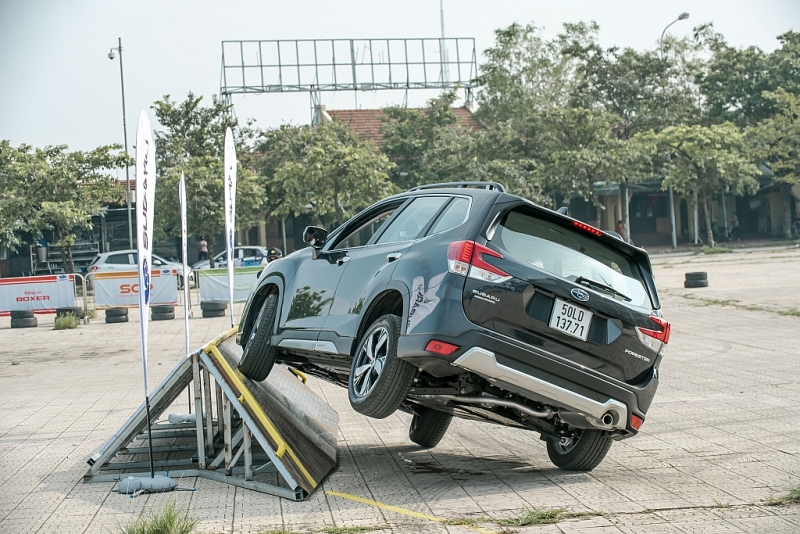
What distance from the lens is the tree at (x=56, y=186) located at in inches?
1385

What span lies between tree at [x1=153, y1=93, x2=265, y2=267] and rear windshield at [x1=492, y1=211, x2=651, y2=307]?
33430 millimetres

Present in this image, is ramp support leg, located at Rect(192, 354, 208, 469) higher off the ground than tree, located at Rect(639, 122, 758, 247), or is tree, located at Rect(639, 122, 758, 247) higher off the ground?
tree, located at Rect(639, 122, 758, 247)

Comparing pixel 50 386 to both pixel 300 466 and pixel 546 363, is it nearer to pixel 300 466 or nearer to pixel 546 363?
pixel 300 466

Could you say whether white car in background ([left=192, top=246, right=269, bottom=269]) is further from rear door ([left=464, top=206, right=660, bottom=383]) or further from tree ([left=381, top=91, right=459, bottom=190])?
rear door ([left=464, top=206, right=660, bottom=383])

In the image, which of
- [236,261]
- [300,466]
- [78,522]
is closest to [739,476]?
[300,466]

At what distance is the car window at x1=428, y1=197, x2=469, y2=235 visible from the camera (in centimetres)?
605

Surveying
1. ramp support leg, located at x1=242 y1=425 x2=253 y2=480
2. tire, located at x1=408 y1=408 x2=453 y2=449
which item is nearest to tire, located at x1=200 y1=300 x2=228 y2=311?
tire, located at x1=408 y1=408 x2=453 y2=449

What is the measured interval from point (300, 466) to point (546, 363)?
194 centimetres

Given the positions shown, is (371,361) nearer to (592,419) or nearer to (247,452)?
(247,452)

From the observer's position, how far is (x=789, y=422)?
27.6ft

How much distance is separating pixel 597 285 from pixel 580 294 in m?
0.25

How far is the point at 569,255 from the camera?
6.16 m

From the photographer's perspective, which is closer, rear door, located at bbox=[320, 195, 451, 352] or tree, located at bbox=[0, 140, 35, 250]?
rear door, located at bbox=[320, 195, 451, 352]

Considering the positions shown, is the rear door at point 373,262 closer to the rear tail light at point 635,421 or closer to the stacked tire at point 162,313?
the rear tail light at point 635,421
